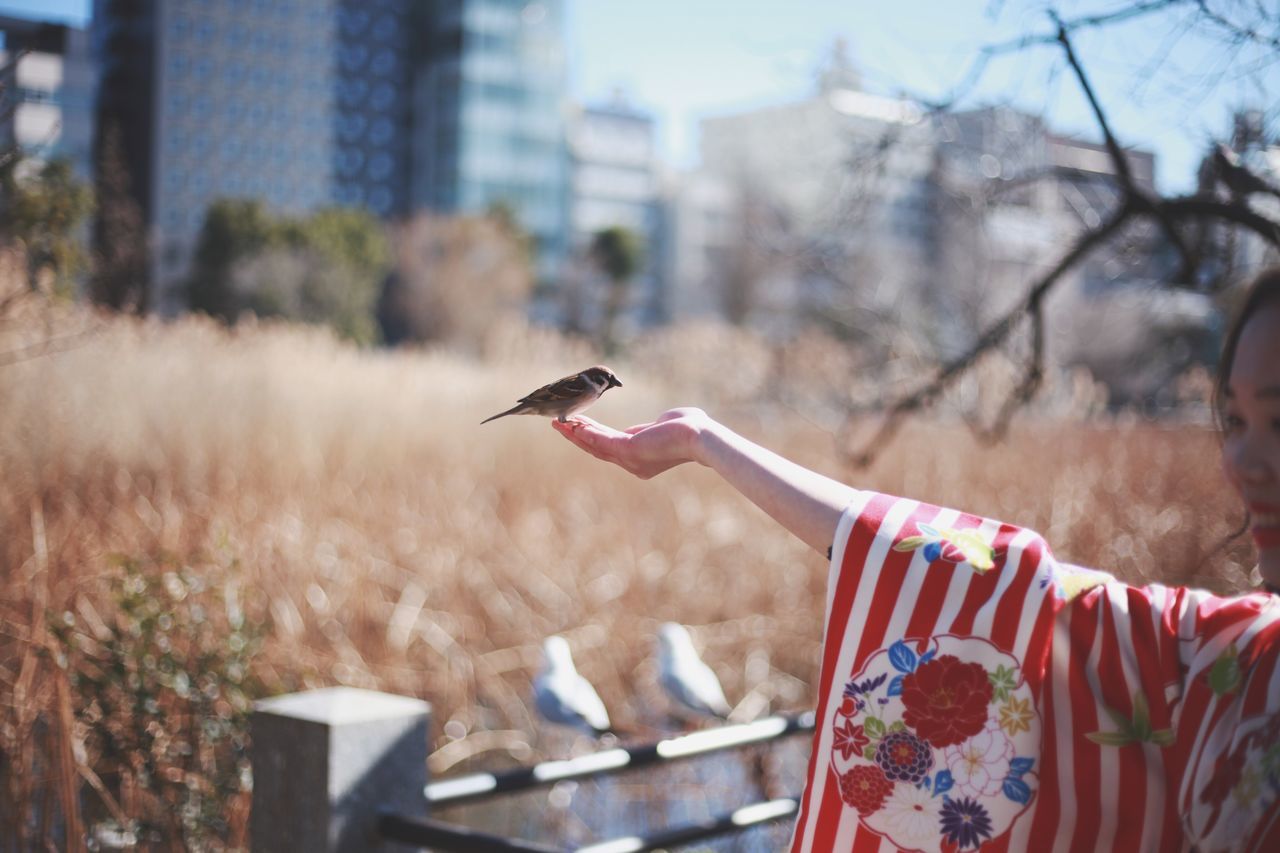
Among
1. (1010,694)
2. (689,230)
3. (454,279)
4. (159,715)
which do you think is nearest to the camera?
(1010,694)

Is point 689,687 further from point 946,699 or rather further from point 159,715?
point 946,699

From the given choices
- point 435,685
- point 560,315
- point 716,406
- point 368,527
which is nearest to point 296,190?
point 716,406

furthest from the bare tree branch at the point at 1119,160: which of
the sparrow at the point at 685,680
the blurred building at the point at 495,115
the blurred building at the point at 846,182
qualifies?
the blurred building at the point at 495,115

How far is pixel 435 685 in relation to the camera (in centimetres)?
391

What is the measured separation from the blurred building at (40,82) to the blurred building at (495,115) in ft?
53.5

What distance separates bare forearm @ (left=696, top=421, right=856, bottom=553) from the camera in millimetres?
937

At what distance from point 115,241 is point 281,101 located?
16.5 ft

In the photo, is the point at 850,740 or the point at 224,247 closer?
the point at 850,740

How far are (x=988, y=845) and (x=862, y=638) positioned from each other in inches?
7.3

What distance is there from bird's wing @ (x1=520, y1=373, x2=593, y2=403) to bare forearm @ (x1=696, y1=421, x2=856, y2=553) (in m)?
0.14

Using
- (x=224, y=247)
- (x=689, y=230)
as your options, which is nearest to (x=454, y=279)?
(x=224, y=247)

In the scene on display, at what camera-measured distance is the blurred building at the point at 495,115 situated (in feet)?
72.0

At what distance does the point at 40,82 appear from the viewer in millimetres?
2777

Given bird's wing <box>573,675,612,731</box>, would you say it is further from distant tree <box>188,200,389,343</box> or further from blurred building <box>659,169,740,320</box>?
blurred building <box>659,169,740,320</box>
